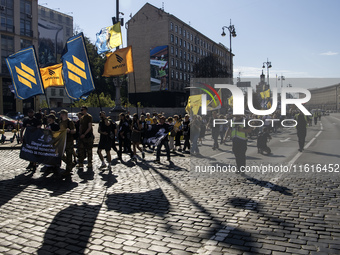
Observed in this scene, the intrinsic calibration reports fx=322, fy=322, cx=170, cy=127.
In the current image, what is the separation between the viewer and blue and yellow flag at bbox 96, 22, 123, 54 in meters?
15.5

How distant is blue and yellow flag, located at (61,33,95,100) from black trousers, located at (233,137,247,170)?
478 centimetres

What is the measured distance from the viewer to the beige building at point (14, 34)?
4762 centimetres

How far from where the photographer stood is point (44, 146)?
907 centimetres

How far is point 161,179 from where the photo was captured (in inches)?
334

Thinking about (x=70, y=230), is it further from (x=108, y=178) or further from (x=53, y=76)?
(x=53, y=76)

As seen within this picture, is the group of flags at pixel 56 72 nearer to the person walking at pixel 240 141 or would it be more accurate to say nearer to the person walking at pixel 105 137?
the person walking at pixel 105 137

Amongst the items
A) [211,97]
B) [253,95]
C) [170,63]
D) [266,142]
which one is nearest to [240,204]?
[266,142]

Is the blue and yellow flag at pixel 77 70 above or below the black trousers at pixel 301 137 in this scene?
above

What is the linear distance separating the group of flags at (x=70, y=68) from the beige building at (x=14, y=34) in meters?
37.2

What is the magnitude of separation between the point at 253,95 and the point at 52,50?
2780 inches

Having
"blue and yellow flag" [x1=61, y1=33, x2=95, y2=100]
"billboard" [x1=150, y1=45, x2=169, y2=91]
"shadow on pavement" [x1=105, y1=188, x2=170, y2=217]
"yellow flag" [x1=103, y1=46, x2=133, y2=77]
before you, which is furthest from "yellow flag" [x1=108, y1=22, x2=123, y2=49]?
"billboard" [x1=150, y1=45, x2=169, y2=91]

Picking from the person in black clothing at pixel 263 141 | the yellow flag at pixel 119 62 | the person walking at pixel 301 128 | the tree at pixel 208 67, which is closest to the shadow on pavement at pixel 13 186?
the yellow flag at pixel 119 62

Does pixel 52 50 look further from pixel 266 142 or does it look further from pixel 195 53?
pixel 266 142

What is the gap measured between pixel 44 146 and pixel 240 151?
5.53 meters
